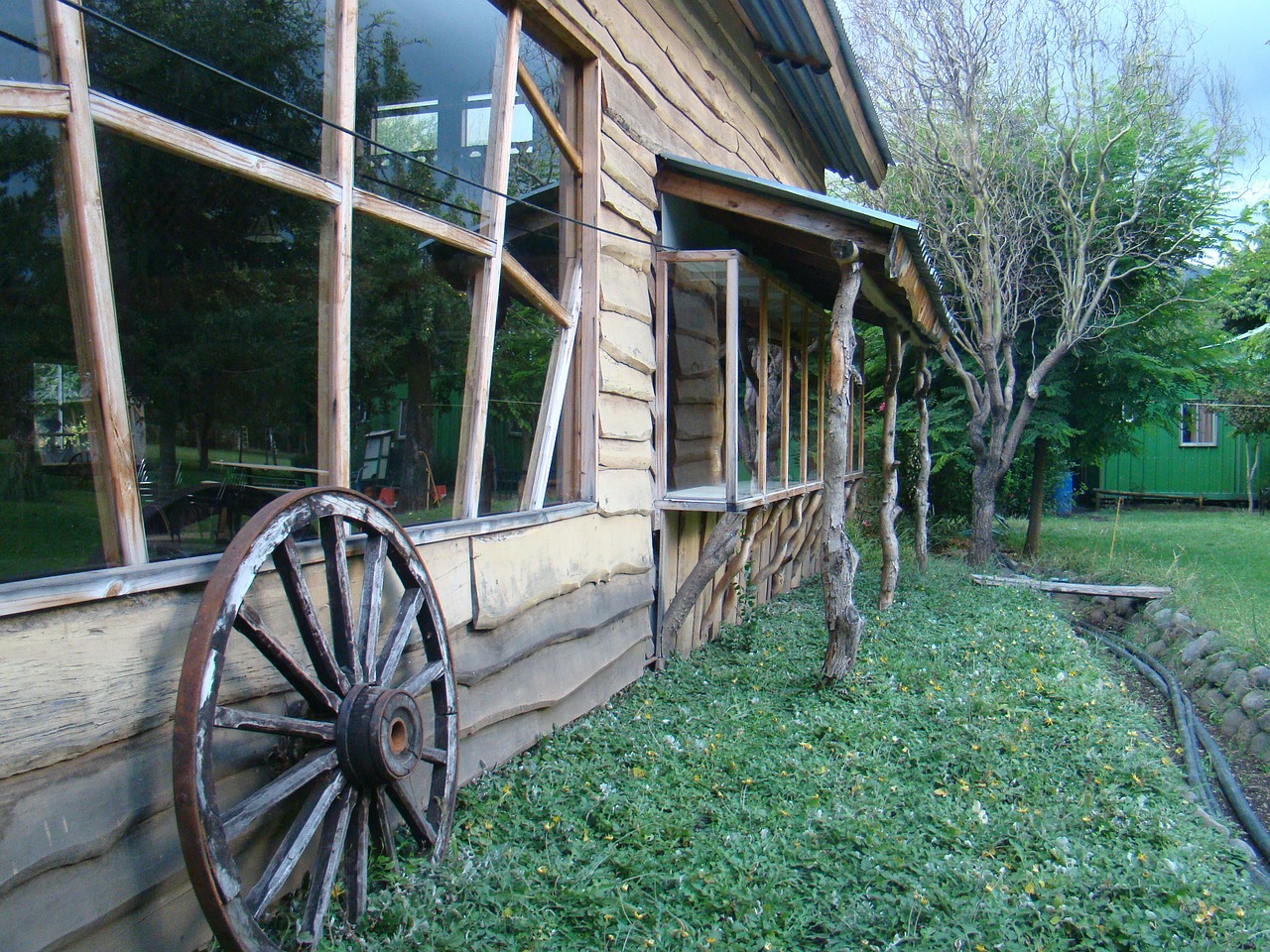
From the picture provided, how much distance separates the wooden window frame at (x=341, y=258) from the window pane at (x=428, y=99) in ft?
0.24

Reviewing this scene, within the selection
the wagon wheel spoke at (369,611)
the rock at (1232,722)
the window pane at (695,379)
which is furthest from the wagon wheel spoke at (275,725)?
the rock at (1232,722)

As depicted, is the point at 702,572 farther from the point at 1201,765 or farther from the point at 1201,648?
the point at 1201,648

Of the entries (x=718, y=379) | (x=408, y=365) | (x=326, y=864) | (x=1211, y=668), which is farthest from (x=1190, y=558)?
(x=326, y=864)

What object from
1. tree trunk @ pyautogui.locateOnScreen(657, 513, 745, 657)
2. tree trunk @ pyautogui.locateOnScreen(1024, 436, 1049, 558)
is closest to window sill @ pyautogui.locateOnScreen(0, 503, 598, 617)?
tree trunk @ pyautogui.locateOnScreen(657, 513, 745, 657)

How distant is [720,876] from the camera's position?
2842mm

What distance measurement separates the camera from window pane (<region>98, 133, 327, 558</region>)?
7.18ft

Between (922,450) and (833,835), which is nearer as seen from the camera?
(833,835)

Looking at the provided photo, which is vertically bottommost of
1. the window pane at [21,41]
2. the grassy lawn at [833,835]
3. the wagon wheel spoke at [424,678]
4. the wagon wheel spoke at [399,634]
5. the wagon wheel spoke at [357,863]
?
the grassy lawn at [833,835]

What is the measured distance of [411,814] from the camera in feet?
8.71

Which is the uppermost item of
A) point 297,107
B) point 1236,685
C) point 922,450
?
point 297,107

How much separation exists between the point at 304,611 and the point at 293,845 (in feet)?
1.89

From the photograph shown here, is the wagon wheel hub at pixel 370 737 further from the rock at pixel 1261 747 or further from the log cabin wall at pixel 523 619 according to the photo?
the rock at pixel 1261 747

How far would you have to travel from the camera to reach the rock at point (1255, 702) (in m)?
5.74

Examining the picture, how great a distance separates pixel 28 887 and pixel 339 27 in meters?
2.49
